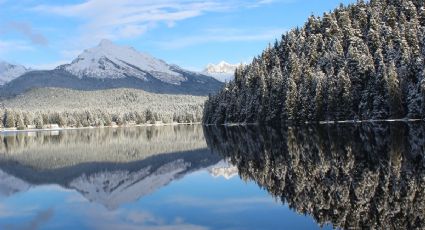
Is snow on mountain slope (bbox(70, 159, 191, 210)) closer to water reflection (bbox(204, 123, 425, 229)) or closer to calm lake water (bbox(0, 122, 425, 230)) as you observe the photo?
calm lake water (bbox(0, 122, 425, 230))

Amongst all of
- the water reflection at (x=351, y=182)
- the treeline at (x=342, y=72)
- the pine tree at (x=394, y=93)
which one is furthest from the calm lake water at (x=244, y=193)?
the treeline at (x=342, y=72)

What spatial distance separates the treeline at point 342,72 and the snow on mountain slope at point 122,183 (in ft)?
212

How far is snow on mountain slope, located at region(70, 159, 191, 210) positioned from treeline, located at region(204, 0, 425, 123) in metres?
64.7

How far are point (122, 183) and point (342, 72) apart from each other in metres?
80.4

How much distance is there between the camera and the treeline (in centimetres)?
10388

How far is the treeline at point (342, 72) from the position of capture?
103875 mm

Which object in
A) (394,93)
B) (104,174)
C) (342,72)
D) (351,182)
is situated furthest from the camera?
(342,72)

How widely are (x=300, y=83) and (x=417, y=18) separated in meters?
38.9

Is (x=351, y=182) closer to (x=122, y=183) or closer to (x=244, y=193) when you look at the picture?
(x=244, y=193)

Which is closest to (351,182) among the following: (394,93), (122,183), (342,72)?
(122,183)

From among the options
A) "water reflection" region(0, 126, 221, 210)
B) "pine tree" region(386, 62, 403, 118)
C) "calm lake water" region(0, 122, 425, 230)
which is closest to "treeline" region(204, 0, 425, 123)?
"pine tree" region(386, 62, 403, 118)

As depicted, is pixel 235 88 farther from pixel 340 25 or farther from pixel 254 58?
pixel 340 25

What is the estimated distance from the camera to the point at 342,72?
110 meters

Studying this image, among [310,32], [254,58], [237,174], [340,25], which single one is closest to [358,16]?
[340,25]
